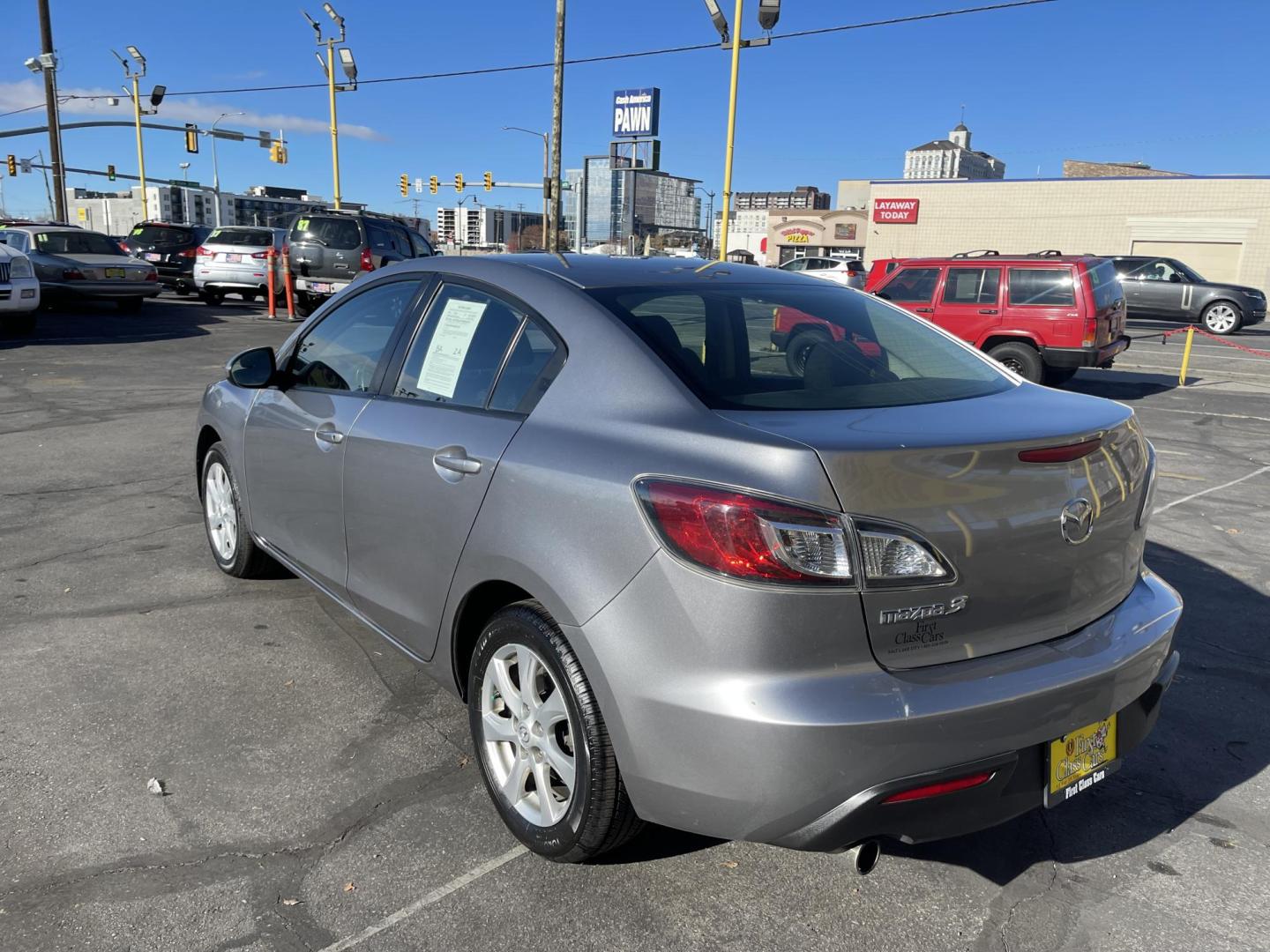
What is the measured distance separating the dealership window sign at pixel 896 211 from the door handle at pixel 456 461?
48.2 meters

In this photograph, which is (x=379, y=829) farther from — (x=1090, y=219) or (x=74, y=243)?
(x=1090, y=219)

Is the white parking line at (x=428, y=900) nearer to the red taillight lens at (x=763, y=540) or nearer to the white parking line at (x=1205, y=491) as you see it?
the red taillight lens at (x=763, y=540)

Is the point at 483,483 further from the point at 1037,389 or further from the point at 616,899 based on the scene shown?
the point at 1037,389

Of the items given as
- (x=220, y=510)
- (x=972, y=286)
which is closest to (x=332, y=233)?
(x=972, y=286)

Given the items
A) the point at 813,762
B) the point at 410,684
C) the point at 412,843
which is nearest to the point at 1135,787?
the point at 813,762

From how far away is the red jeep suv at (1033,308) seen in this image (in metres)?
12.0

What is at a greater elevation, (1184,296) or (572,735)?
(1184,296)

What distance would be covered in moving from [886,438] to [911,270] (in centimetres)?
1220

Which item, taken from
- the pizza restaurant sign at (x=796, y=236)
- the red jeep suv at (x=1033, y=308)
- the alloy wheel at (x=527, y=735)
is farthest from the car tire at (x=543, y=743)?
the pizza restaurant sign at (x=796, y=236)

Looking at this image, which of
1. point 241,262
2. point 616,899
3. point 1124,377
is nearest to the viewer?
point 616,899

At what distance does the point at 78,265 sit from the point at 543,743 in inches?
724

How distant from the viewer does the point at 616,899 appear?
2537 mm

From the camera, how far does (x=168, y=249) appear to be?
23969 mm

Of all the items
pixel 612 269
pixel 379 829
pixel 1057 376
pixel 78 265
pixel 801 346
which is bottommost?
pixel 379 829
